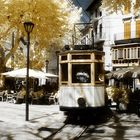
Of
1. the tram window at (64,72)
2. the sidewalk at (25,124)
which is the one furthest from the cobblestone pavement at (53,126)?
the tram window at (64,72)

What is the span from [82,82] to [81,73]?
1.15ft

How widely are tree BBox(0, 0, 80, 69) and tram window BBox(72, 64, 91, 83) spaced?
525 inches

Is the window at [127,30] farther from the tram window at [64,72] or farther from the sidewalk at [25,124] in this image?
the tram window at [64,72]

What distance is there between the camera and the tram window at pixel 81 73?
15.9m

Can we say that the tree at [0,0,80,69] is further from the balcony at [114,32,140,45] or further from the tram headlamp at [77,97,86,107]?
the tram headlamp at [77,97,86,107]

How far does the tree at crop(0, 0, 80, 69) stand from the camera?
28828 mm

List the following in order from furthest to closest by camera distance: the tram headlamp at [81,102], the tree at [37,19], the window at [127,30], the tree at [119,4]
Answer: the window at [127,30]
the tree at [37,19]
the tree at [119,4]
the tram headlamp at [81,102]

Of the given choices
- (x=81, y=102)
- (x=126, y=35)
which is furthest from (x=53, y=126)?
(x=126, y=35)

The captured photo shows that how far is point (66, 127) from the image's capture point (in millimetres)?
14555

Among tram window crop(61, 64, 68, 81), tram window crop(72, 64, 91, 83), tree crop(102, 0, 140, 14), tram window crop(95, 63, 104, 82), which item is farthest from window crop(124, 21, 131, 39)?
tram window crop(72, 64, 91, 83)

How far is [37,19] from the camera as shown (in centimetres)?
2952

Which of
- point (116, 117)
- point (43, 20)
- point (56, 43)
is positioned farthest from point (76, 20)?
point (116, 117)

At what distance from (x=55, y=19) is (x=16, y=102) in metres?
8.57

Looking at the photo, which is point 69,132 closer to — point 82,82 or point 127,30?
point 82,82
